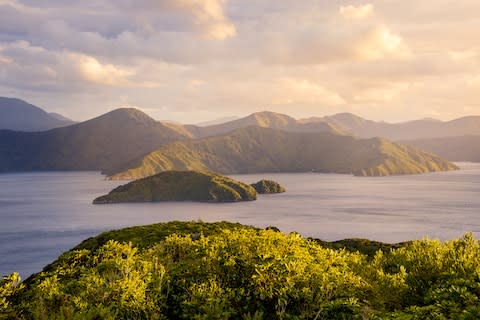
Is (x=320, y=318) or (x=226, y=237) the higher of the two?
(x=226, y=237)

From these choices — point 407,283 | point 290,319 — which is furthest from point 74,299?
point 407,283

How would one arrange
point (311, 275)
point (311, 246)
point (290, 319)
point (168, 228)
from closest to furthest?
point (290, 319), point (311, 275), point (311, 246), point (168, 228)

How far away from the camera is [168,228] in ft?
338

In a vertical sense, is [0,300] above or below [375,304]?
above

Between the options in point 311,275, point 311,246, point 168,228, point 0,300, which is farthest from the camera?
point 168,228

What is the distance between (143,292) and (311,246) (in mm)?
15891

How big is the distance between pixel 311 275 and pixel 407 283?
6953 millimetres

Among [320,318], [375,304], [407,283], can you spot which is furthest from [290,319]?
[407,283]

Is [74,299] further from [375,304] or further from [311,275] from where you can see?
[375,304]

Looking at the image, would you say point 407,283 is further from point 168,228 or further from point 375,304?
point 168,228

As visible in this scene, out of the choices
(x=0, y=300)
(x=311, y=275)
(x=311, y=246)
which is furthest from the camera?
(x=311, y=246)

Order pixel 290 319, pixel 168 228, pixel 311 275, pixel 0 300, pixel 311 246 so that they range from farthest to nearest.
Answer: pixel 168 228 < pixel 311 246 < pixel 311 275 < pixel 290 319 < pixel 0 300

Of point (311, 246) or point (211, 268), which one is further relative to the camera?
point (311, 246)

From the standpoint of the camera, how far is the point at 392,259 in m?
39.9
